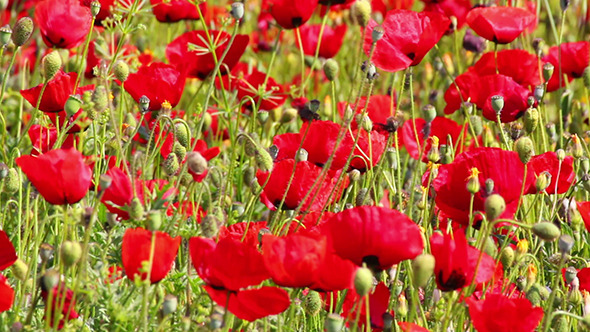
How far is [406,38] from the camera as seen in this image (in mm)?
1873

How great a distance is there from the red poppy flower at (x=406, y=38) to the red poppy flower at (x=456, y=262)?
569mm

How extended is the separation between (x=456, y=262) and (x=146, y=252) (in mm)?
426

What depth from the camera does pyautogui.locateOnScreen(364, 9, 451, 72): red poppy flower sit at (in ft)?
6.10

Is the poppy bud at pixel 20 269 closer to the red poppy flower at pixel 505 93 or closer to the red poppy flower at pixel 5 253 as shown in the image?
the red poppy flower at pixel 5 253

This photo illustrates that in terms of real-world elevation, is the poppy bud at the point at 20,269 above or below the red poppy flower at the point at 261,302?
below

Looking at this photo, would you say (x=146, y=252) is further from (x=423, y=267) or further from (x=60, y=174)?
(x=423, y=267)

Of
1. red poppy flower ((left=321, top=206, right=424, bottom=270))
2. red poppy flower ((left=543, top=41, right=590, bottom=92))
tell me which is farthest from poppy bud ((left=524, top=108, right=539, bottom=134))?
red poppy flower ((left=321, top=206, right=424, bottom=270))

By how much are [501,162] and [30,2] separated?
7.43 feet

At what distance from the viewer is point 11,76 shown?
125 inches

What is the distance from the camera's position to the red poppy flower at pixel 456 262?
4.40 feet

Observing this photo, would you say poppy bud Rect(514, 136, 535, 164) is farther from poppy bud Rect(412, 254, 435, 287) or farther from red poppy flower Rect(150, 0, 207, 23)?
red poppy flower Rect(150, 0, 207, 23)

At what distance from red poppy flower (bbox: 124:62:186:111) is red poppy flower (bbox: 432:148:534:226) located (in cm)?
63

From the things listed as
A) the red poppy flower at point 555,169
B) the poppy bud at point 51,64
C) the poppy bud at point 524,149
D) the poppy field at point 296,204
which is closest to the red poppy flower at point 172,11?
the poppy field at point 296,204

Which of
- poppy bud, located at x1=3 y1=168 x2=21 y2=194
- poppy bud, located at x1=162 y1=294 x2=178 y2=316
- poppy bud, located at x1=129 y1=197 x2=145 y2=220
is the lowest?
poppy bud, located at x1=3 y1=168 x2=21 y2=194
